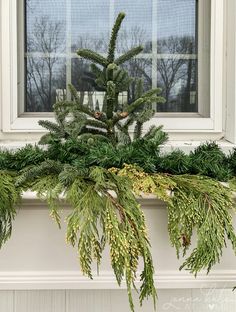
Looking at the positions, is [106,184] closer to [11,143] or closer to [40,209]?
[40,209]

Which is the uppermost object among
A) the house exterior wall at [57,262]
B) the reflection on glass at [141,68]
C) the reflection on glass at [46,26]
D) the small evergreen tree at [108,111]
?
the reflection on glass at [46,26]

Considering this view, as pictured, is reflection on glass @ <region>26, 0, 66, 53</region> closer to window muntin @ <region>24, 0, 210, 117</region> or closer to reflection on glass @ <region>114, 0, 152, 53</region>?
window muntin @ <region>24, 0, 210, 117</region>

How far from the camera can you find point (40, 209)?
96 cm

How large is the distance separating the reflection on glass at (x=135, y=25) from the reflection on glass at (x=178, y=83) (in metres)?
0.07

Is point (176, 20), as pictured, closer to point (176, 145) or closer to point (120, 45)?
point (120, 45)

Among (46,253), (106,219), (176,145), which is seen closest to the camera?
(106,219)

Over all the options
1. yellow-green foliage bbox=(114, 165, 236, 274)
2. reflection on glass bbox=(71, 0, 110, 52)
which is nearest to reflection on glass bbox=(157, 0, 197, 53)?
reflection on glass bbox=(71, 0, 110, 52)

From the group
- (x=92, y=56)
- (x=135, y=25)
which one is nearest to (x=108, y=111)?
(x=92, y=56)

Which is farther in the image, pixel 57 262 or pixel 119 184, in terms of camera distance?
pixel 57 262

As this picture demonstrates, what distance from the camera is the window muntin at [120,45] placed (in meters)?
1.22

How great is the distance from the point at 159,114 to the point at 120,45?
0.70ft

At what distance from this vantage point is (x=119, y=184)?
0.86 meters

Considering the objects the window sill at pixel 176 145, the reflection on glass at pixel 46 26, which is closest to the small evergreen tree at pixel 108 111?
the window sill at pixel 176 145

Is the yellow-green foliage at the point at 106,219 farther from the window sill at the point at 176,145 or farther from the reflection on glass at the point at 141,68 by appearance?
the reflection on glass at the point at 141,68
